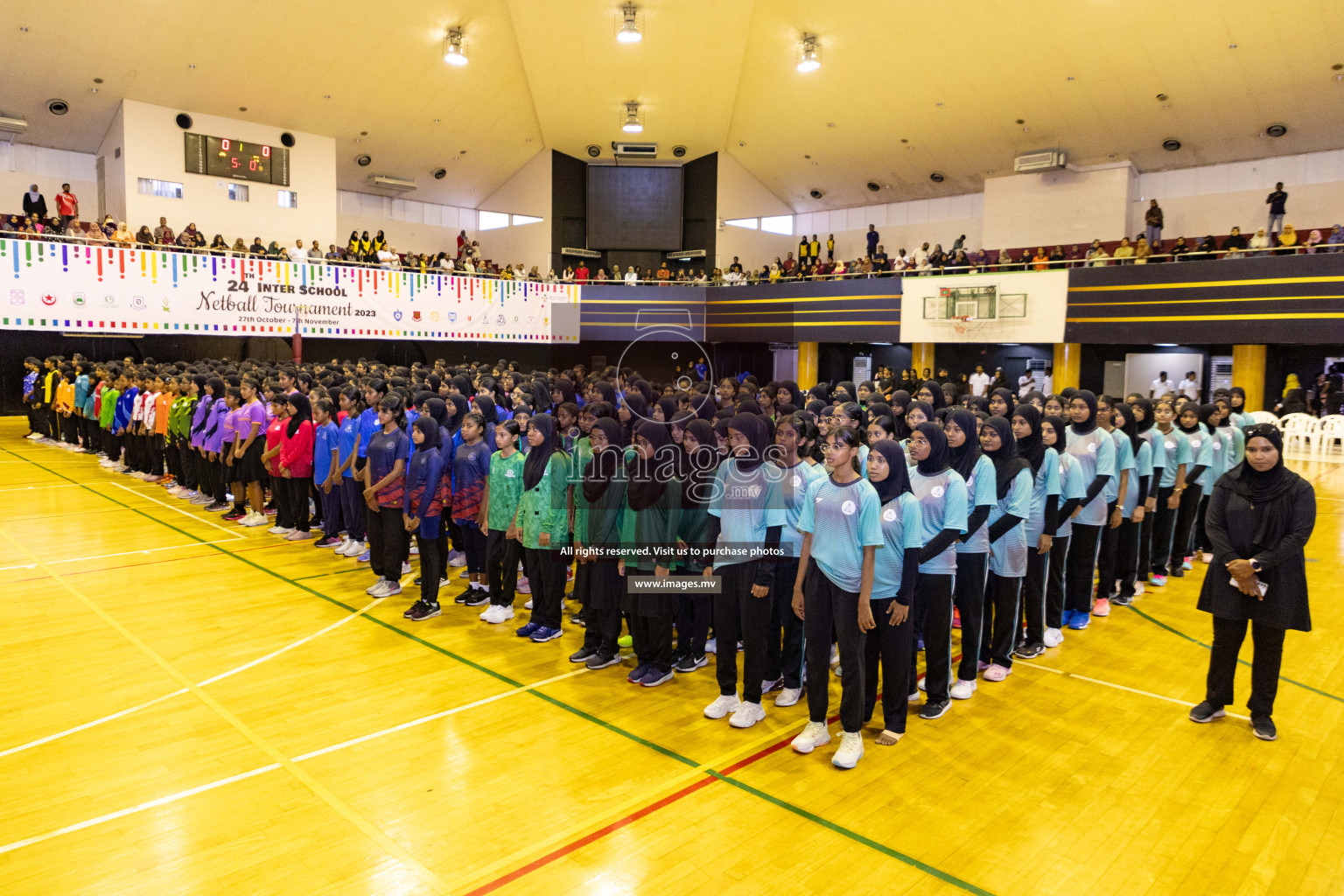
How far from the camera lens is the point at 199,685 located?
514cm

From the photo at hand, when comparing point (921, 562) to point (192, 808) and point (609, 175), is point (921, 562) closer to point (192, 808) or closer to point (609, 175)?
point (192, 808)

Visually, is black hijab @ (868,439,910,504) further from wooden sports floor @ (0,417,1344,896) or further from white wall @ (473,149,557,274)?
white wall @ (473,149,557,274)

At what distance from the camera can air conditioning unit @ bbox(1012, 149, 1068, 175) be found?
2045 centimetres

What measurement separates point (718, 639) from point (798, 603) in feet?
2.18

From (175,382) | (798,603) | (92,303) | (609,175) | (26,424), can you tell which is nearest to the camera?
(798,603)

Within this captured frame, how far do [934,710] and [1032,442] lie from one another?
1.96 meters

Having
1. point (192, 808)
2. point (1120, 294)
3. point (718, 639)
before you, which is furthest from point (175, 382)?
point (1120, 294)

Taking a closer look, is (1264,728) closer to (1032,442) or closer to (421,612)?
(1032,442)

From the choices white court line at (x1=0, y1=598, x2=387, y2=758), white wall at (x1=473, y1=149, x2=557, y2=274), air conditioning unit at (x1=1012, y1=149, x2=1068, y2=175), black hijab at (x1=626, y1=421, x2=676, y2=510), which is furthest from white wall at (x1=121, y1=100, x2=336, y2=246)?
black hijab at (x1=626, y1=421, x2=676, y2=510)

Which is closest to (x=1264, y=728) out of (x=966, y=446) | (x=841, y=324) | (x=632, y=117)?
(x=966, y=446)

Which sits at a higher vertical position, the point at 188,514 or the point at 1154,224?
the point at 1154,224

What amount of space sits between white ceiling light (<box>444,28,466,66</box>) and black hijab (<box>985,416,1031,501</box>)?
17932 millimetres

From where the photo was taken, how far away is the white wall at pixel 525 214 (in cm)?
2705

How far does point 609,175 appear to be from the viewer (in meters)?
27.6
